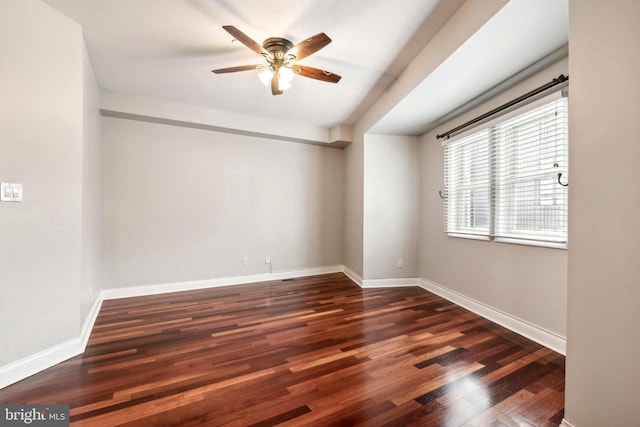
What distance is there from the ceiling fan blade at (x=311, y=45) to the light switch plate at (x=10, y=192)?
2156mm

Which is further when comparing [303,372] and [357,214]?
[357,214]

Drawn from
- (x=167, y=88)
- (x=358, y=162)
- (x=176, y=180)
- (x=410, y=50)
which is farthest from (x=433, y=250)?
(x=167, y=88)

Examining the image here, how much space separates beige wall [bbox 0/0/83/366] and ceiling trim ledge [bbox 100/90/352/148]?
125 cm

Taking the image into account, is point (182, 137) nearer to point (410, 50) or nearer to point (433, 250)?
point (410, 50)

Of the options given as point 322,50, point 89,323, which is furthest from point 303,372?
point 322,50

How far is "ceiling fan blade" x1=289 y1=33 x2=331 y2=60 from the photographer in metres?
1.83

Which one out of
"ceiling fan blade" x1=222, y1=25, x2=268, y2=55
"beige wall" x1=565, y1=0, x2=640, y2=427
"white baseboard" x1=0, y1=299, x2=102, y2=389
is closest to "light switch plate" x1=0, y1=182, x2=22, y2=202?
"white baseboard" x1=0, y1=299, x2=102, y2=389

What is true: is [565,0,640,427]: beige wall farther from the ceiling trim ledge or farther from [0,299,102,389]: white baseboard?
the ceiling trim ledge

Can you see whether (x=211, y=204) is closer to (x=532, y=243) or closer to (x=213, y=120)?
(x=213, y=120)

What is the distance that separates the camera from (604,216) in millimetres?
1119

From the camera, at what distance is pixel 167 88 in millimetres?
3094

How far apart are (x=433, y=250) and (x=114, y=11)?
4177mm

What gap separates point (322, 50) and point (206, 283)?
11.2 feet

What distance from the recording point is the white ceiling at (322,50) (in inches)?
72.0
